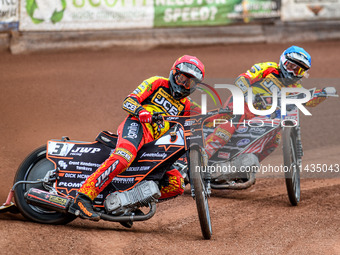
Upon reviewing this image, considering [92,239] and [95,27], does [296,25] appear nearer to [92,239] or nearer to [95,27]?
[95,27]

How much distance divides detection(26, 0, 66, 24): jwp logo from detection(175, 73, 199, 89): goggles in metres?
8.76

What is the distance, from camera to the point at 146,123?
21.6ft

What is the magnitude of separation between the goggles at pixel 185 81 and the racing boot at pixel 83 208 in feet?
5.73

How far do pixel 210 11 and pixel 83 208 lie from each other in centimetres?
1134

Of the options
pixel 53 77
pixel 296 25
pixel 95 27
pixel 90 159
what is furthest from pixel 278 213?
pixel 296 25

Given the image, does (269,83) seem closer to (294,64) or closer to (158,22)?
(294,64)

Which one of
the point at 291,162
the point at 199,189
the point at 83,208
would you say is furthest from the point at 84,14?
the point at 199,189

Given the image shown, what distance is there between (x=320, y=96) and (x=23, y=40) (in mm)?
9108

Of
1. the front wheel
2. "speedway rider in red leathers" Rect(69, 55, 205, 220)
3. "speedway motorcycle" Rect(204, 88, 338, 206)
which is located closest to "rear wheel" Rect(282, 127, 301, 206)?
"speedway motorcycle" Rect(204, 88, 338, 206)

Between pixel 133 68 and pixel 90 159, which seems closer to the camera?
pixel 90 159

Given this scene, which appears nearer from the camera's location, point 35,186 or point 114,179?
point 114,179

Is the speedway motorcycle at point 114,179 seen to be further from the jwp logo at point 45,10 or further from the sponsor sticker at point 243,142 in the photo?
the jwp logo at point 45,10

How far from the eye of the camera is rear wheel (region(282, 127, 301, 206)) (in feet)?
23.8

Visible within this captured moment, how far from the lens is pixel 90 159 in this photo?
21.4 ft
